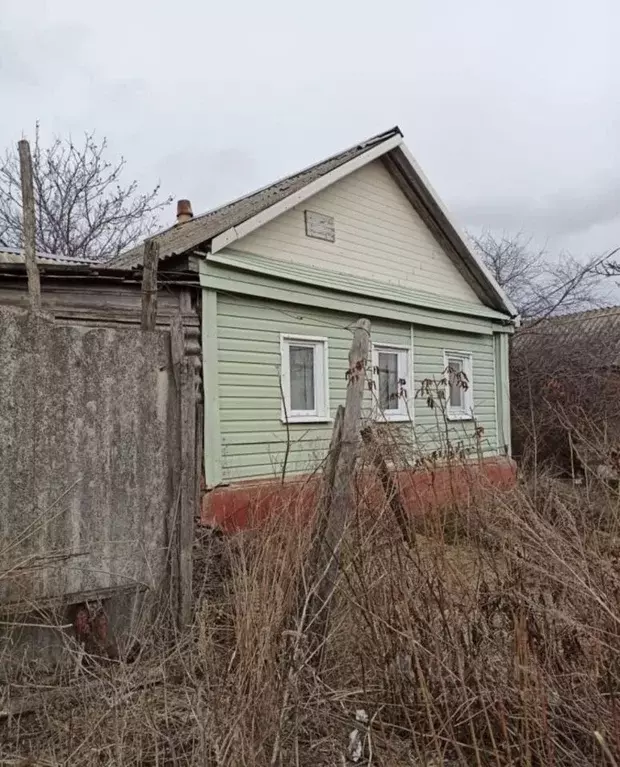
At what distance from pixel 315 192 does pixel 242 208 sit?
A: 47.3 inches

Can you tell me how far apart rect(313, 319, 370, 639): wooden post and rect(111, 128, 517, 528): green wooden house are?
2442 mm

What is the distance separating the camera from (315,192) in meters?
8.39

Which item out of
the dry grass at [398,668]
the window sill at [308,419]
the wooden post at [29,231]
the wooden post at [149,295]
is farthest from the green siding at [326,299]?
the dry grass at [398,668]

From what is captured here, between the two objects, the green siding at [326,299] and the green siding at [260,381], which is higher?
the green siding at [326,299]

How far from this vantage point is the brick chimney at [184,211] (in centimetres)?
1157

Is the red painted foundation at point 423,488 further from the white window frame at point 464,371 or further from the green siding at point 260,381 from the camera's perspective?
the white window frame at point 464,371

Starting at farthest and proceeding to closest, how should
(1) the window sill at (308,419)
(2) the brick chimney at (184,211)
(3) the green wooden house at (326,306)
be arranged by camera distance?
1. (2) the brick chimney at (184,211)
2. (1) the window sill at (308,419)
3. (3) the green wooden house at (326,306)

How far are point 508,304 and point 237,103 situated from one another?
396 inches

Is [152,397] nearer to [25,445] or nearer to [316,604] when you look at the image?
[25,445]

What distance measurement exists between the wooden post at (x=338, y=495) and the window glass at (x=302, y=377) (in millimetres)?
5201

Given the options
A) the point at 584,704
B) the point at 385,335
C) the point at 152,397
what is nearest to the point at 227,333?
the point at 385,335

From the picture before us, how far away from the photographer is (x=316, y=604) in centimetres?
285

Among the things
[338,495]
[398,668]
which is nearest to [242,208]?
[338,495]

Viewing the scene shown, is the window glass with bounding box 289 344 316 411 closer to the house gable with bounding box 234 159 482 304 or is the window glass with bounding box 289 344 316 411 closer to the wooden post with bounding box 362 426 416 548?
the house gable with bounding box 234 159 482 304
